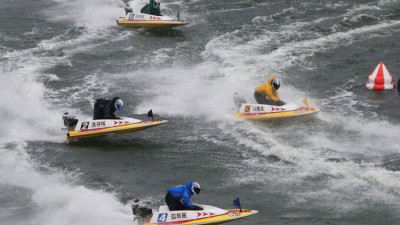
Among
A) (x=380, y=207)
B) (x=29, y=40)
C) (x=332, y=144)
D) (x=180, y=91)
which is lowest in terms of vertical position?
(x=380, y=207)

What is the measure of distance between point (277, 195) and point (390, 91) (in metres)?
11.8

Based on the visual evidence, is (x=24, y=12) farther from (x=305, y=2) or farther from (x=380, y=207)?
(x=380, y=207)

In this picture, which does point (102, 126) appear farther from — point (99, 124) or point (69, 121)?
point (69, 121)

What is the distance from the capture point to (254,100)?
30094 mm

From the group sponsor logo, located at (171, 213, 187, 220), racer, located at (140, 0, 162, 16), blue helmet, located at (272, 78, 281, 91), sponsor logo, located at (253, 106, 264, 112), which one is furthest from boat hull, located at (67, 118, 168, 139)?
racer, located at (140, 0, 162, 16)

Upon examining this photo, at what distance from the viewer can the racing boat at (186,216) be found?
19500mm

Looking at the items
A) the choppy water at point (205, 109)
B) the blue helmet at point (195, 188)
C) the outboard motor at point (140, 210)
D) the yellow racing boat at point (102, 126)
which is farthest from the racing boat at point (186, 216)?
the yellow racing boat at point (102, 126)

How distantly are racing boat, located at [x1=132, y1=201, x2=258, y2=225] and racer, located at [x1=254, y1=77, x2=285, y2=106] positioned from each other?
10.0 meters

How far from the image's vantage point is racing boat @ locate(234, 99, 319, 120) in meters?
28.4

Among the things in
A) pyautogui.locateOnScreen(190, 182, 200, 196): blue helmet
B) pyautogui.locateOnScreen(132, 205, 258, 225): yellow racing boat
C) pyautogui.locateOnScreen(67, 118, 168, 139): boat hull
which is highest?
pyautogui.locateOnScreen(67, 118, 168, 139): boat hull

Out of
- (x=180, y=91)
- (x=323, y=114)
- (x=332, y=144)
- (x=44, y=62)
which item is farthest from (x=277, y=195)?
(x=44, y=62)

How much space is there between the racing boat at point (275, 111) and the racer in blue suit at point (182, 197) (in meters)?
9.59

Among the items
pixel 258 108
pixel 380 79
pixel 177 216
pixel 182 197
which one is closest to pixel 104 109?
pixel 258 108

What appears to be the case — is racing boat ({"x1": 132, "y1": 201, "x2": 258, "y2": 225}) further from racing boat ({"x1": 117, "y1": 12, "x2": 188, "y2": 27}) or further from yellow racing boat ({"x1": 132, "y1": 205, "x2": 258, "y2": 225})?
racing boat ({"x1": 117, "y1": 12, "x2": 188, "y2": 27})
